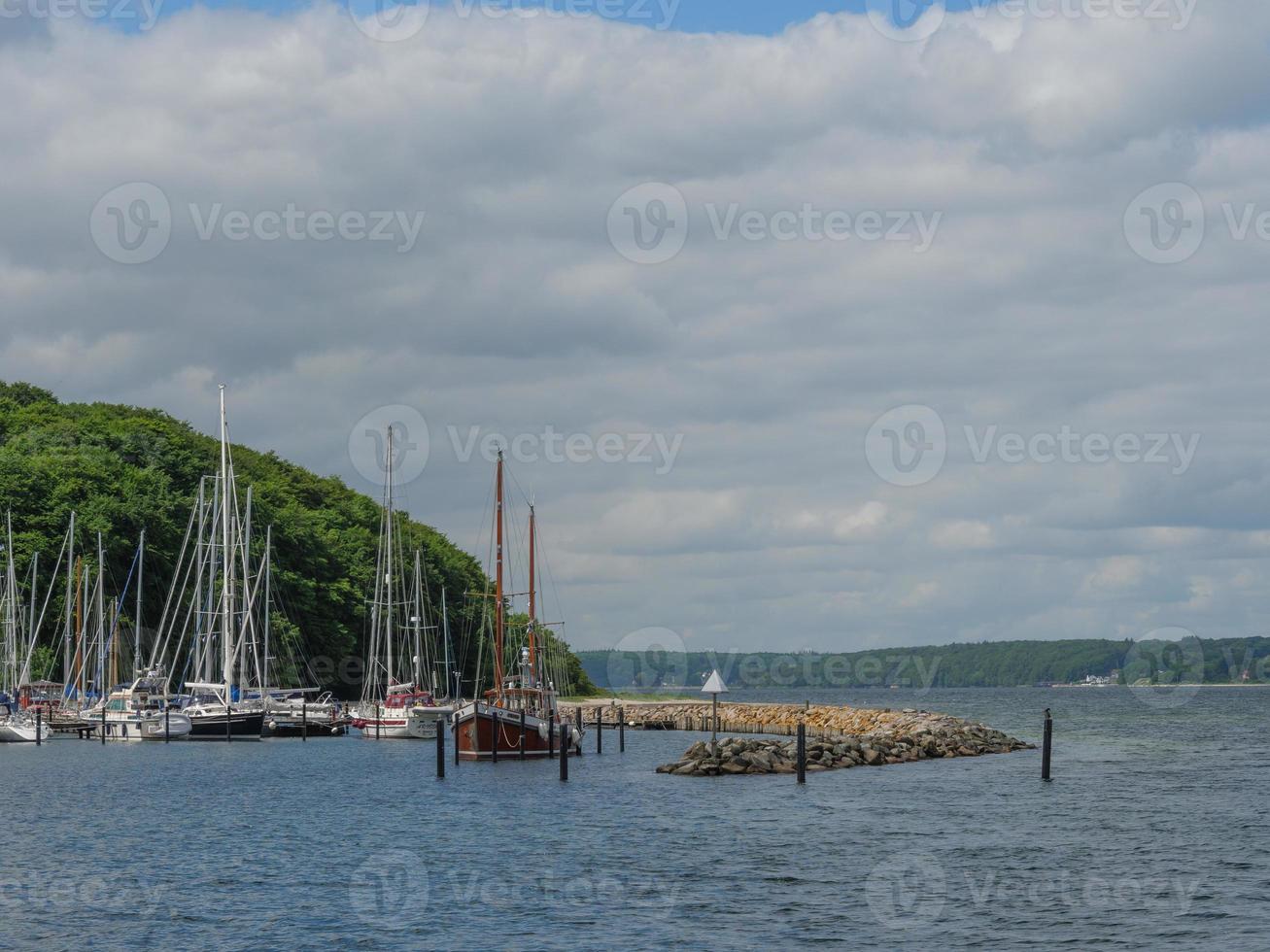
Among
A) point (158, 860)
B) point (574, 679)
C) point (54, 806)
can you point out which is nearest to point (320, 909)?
point (158, 860)

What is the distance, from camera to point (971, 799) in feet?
191

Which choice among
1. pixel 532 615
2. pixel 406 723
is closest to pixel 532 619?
pixel 532 615

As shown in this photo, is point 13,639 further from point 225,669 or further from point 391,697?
point 391,697

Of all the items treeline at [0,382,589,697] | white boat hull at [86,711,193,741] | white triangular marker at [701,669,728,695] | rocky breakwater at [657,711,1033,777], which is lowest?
rocky breakwater at [657,711,1033,777]

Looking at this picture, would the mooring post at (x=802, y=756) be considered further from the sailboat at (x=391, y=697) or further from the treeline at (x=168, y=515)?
Answer: the treeline at (x=168, y=515)

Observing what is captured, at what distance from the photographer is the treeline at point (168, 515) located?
110 m

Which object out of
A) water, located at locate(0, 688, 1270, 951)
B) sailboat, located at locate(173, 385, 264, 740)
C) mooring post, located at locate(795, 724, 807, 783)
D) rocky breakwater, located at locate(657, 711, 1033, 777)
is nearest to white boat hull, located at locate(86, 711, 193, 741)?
sailboat, located at locate(173, 385, 264, 740)

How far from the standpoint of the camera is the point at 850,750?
7725 centimetres

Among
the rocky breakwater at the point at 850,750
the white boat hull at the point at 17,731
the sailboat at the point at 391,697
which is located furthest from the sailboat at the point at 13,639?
the rocky breakwater at the point at 850,750

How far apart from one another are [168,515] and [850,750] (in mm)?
65638

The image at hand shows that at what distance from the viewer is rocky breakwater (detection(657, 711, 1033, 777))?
227 ft

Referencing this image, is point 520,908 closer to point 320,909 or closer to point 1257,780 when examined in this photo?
point 320,909

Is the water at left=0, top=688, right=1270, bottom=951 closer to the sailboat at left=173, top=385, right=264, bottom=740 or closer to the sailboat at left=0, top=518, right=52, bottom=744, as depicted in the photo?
the sailboat at left=173, top=385, right=264, bottom=740

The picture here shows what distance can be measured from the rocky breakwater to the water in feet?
9.27
